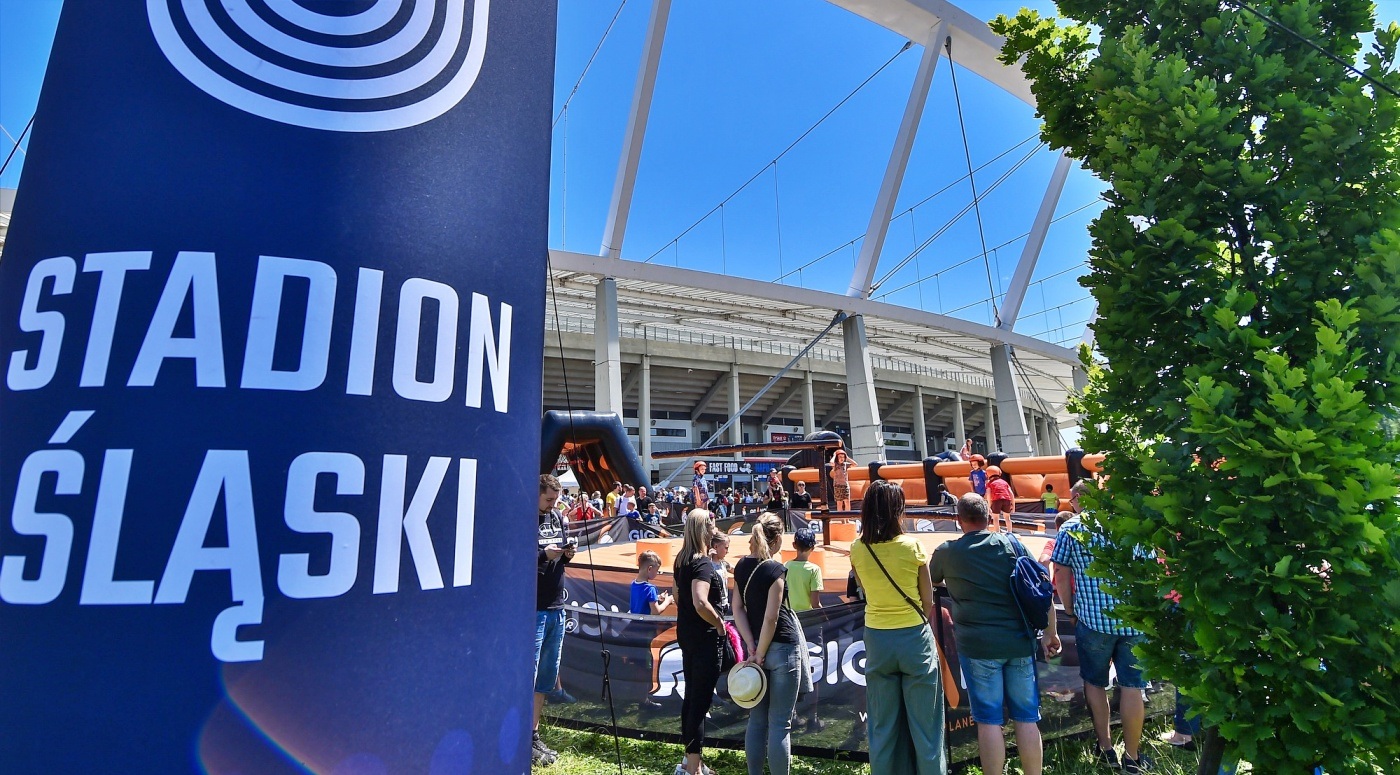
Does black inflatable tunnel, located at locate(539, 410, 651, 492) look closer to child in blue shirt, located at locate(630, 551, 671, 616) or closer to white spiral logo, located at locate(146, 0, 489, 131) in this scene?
child in blue shirt, located at locate(630, 551, 671, 616)

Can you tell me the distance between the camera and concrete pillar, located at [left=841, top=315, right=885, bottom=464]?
20500mm

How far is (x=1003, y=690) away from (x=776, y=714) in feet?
3.80

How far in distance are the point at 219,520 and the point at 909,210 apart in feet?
103

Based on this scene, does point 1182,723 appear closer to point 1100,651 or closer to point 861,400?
point 1100,651

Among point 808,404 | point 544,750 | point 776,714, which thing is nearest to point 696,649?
point 776,714

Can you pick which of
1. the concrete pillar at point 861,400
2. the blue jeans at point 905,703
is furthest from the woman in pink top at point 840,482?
the blue jeans at point 905,703

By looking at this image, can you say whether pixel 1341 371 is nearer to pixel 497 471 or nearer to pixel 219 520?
pixel 497 471

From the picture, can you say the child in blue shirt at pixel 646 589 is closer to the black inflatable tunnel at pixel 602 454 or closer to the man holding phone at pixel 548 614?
the black inflatable tunnel at pixel 602 454

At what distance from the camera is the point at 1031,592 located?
137 inches

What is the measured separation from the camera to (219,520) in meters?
1.28

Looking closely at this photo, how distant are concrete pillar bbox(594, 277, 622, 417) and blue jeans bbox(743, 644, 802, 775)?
46.1 feet

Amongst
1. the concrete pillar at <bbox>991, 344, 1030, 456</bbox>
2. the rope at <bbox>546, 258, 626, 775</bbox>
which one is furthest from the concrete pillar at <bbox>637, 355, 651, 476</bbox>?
the rope at <bbox>546, 258, 626, 775</bbox>

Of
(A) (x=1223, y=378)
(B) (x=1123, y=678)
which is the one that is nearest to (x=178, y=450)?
(A) (x=1223, y=378)

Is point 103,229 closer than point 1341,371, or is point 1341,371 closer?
point 103,229
